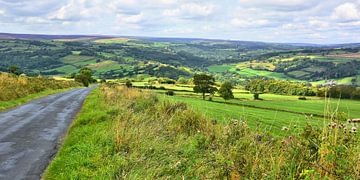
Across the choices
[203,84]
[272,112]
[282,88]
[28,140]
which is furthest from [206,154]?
[282,88]

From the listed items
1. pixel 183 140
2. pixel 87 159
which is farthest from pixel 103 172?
pixel 183 140

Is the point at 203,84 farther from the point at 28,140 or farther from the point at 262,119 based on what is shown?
the point at 28,140

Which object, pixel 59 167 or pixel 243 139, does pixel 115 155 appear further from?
pixel 243 139

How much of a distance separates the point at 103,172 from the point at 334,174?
5388 mm

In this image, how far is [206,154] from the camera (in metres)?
9.82

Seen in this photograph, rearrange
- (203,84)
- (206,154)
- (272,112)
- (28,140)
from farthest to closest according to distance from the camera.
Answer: (203,84) < (272,112) < (28,140) < (206,154)

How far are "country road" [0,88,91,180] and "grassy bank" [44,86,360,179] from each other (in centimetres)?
59

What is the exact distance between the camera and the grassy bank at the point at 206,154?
720 centimetres

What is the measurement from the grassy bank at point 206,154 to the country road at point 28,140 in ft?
1.95

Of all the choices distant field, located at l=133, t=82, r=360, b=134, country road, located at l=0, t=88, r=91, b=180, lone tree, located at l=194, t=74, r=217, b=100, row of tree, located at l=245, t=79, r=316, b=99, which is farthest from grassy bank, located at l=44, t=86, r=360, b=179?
row of tree, located at l=245, t=79, r=316, b=99

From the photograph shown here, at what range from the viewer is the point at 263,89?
481ft

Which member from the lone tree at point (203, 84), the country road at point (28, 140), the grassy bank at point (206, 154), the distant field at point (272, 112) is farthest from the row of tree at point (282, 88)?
the grassy bank at point (206, 154)

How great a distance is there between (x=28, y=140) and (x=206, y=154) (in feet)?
25.2

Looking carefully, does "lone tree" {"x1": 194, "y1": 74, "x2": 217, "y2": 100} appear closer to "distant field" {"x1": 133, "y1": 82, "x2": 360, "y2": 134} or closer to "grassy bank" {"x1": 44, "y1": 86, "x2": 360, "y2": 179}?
"distant field" {"x1": 133, "y1": 82, "x2": 360, "y2": 134}
